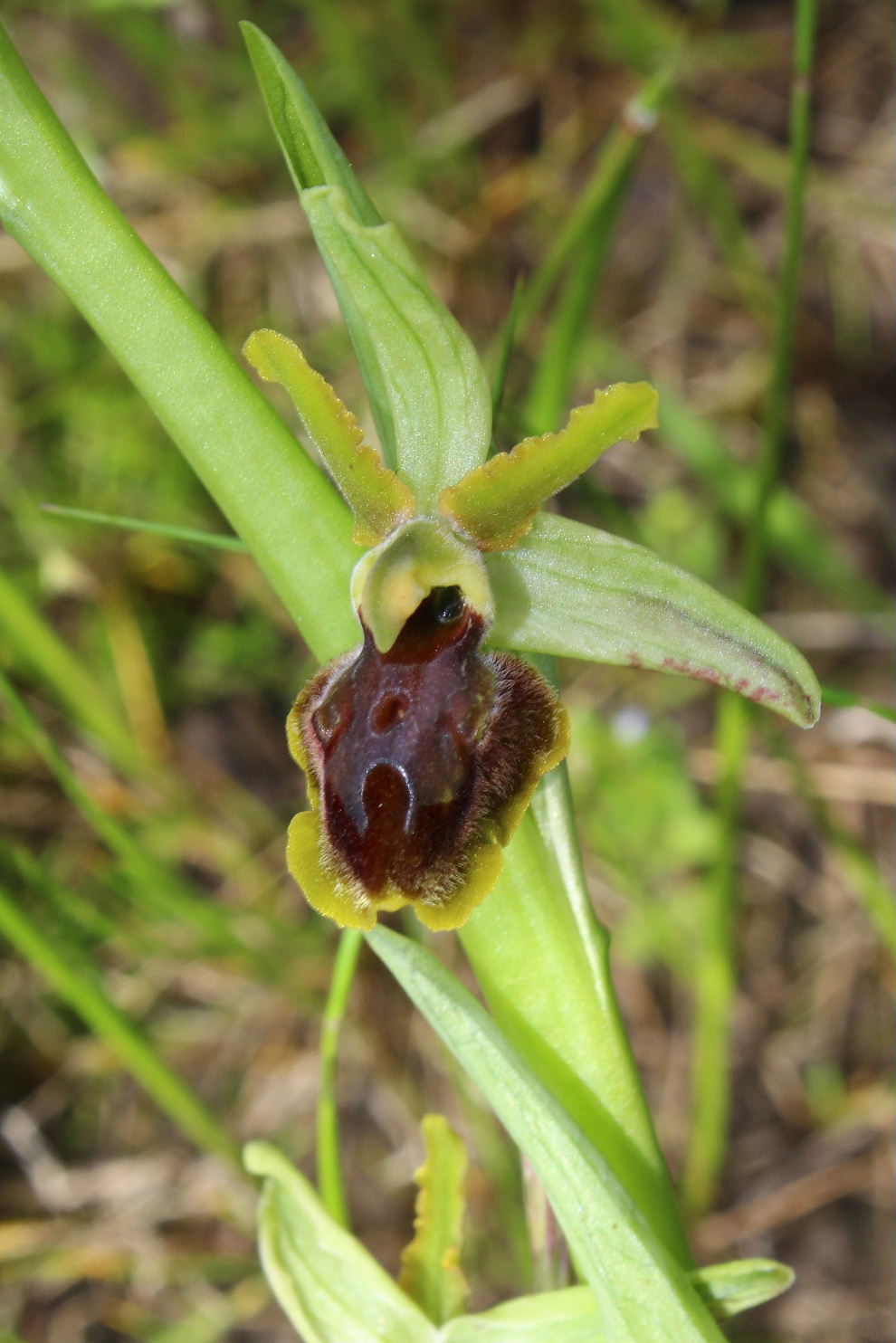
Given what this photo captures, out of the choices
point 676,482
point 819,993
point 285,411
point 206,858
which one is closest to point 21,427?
point 285,411

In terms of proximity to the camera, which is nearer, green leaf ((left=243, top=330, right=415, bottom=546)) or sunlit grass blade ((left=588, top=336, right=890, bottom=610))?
green leaf ((left=243, top=330, right=415, bottom=546))

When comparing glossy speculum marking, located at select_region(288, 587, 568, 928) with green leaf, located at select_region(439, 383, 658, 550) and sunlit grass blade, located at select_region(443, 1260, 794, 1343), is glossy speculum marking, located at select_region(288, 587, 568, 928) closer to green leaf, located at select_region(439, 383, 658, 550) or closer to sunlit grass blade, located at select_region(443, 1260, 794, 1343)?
green leaf, located at select_region(439, 383, 658, 550)

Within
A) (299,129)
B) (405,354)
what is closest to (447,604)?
(405,354)

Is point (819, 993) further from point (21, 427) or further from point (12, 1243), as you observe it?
point (21, 427)

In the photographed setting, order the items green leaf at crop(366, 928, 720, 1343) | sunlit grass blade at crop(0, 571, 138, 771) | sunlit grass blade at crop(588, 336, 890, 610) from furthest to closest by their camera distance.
Result: sunlit grass blade at crop(588, 336, 890, 610) → sunlit grass blade at crop(0, 571, 138, 771) → green leaf at crop(366, 928, 720, 1343)

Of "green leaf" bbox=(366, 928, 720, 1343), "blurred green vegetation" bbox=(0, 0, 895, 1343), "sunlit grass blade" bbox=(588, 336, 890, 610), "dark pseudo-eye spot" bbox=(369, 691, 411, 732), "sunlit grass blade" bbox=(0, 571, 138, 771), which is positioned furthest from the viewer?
"sunlit grass blade" bbox=(588, 336, 890, 610)

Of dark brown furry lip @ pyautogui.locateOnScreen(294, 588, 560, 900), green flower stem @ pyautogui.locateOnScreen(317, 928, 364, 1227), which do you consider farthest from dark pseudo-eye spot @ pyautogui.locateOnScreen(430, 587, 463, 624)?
green flower stem @ pyautogui.locateOnScreen(317, 928, 364, 1227)

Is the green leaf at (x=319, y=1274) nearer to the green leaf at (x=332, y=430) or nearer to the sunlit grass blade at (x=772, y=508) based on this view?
the green leaf at (x=332, y=430)

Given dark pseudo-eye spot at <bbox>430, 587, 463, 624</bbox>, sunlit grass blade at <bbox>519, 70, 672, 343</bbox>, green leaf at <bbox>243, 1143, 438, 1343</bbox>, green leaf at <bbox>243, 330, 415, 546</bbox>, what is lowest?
green leaf at <bbox>243, 1143, 438, 1343</bbox>

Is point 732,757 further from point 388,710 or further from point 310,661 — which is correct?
point 310,661
